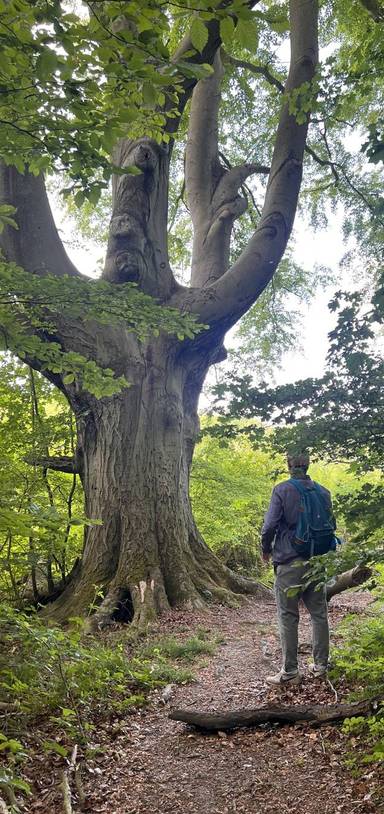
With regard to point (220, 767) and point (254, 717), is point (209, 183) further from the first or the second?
point (220, 767)

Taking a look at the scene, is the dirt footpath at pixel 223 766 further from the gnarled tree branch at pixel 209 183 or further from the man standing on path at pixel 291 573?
the gnarled tree branch at pixel 209 183

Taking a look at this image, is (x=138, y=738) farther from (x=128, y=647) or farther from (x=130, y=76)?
(x=130, y=76)

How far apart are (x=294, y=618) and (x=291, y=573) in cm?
37

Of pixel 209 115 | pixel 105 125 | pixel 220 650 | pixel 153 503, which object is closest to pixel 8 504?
pixel 105 125

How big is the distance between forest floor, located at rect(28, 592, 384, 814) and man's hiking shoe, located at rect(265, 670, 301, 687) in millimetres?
59

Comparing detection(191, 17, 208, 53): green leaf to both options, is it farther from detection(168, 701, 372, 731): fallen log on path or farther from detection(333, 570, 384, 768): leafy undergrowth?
detection(168, 701, 372, 731): fallen log on path

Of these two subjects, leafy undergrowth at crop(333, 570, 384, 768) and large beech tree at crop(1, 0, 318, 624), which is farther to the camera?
large beech tree at crop(1, 0, 318, 624)

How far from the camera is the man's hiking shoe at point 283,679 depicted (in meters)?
4.04

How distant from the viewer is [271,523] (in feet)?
13.7

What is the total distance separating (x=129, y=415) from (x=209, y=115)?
5551 mm

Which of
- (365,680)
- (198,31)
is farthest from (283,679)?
(198,31)

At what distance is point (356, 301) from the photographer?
8.14ft

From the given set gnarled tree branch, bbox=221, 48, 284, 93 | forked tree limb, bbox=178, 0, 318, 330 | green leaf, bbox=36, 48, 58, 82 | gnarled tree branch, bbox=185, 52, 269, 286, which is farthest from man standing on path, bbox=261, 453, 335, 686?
gnarled tree branch, bbox=221, 48, 284, 93

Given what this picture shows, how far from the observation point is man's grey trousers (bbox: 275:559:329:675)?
4.11 meters
